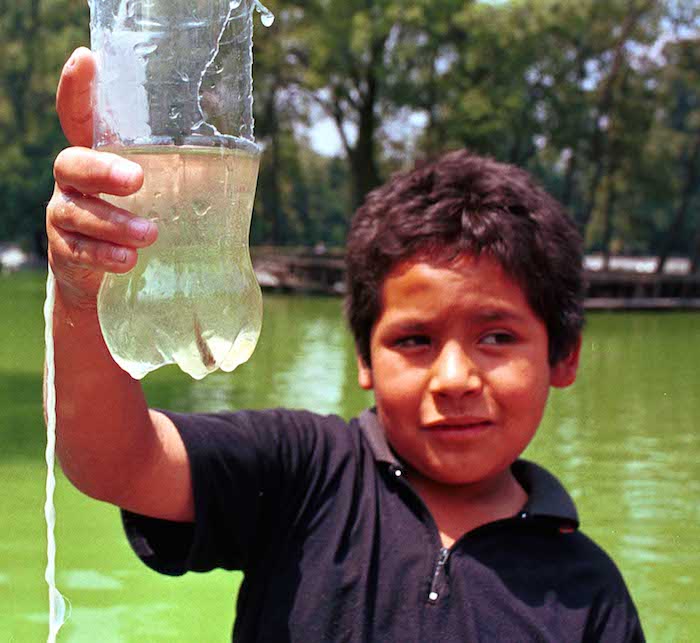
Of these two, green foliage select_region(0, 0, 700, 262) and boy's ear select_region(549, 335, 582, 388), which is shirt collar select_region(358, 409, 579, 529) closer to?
boy's ear select_region(549, 335, 582, 388)

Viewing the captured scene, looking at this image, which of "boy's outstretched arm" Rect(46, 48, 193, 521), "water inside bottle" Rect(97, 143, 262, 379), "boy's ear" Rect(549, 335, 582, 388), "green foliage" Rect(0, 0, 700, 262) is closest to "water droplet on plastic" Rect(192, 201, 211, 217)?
"water inside bottle" Rect(97, 143, 262, 379)

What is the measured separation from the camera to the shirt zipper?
183 cm

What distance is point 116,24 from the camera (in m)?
1.60

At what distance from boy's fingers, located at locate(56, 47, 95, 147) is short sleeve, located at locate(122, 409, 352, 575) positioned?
546mm

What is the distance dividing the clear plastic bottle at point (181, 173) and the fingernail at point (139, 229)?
0.15m

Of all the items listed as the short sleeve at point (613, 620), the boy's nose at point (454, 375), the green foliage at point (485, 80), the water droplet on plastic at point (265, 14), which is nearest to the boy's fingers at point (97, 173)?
the water droplet on plastic at point (265, 14)

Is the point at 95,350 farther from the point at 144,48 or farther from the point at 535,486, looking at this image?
the point at 535,486

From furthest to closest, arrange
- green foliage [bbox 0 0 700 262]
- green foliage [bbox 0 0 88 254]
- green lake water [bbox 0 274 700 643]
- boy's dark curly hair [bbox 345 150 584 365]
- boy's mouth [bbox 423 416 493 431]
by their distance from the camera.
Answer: green foliage [bbox 0 0 88 254] < green foliage [bbox 0 0 700 262] < green lake water [bbox 0 274 700 643] < boy's dark curly hair [bbox 345 150 584 365] < boy's mouth [bbox 423 416 493 431]

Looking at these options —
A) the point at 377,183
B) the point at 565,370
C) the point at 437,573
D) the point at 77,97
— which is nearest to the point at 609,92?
the point at 377,183

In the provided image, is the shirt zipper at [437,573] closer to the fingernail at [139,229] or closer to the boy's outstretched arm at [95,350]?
the boy's outstretched arm at [95,350]

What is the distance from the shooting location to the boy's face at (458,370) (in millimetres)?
1941

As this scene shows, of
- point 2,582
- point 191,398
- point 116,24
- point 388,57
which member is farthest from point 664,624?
point 388,57

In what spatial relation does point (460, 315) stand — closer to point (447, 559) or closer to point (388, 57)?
point (447, 559)

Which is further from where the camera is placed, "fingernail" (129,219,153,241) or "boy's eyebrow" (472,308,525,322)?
"boy's eyebrow" (472,308,525,322)
